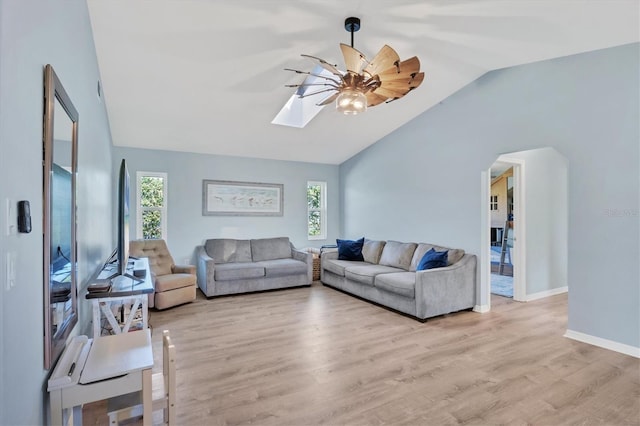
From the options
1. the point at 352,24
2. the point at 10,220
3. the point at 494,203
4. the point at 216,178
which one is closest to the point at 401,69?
the point at 352,24

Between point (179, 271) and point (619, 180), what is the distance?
213 inches

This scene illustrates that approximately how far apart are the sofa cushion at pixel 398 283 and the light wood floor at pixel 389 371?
329 mm

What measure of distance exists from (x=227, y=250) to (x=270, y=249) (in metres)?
0.78

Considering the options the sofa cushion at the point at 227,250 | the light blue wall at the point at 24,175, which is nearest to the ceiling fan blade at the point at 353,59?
the light blue wall at the point at 24,175

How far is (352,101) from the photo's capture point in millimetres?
2762

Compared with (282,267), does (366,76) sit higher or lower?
higher

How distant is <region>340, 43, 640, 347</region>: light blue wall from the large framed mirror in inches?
166

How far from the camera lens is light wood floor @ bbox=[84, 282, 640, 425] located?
84.4 inches

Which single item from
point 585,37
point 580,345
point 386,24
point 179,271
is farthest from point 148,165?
point 580,345

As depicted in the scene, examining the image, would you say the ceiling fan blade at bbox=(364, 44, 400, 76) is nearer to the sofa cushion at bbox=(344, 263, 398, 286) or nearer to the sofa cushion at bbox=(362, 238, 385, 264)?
the sofa cushion at bbox=(344, 263, 398, 286)

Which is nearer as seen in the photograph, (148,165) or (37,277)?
(37,277)

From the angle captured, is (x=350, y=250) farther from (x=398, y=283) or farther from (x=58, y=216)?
(x=58, y=216)

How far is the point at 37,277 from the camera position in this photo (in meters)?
1.26

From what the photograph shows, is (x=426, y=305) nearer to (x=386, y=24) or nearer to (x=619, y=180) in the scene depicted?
(x=619, y=180)
